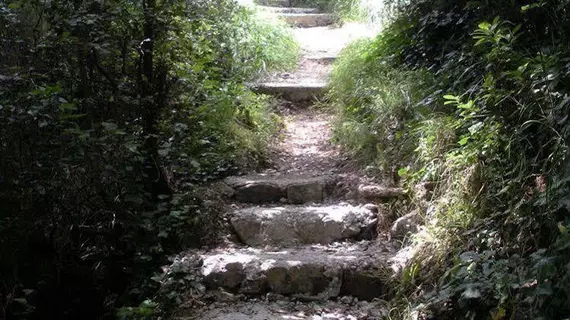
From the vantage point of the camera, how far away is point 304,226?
355 centimetres

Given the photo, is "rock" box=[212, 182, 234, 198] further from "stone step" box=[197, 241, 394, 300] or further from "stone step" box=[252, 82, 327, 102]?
"stone step" box=[252, 82, 327, 102]

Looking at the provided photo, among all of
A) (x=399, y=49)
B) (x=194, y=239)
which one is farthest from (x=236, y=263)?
(x=399, y=49)

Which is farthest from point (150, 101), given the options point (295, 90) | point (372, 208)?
point (295, 90)

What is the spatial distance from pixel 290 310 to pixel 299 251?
1.70 ft

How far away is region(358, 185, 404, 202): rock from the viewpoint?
352cm

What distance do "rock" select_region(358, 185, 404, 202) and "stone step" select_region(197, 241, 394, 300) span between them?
0.52m

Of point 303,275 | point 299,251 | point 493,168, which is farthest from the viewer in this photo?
point 299,251

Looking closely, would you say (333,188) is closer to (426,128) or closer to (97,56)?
(426,128)

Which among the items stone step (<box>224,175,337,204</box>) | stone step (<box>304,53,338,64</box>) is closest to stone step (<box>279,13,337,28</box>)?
stone step (<box>304,53,338,64</box>)

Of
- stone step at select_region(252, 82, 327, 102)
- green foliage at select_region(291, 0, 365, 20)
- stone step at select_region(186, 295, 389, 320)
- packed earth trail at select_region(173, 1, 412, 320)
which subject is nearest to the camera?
stone step at select_region(186, 295, 389, 320)

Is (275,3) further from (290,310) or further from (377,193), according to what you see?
(290,310)

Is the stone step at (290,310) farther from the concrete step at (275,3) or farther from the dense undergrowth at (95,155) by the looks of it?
the concrete step at (275,3)

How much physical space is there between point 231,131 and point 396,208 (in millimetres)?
1708

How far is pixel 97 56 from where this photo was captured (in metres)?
3.09
